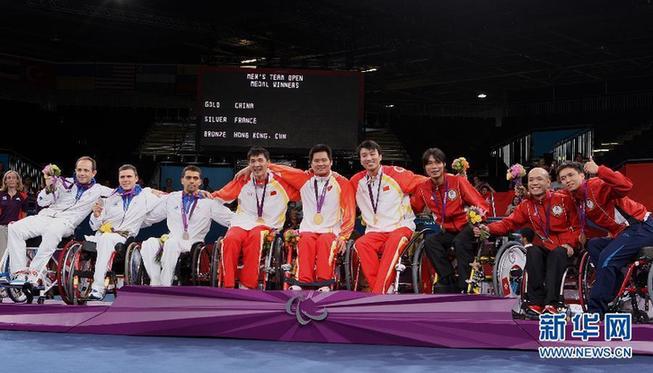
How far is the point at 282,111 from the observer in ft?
35.7

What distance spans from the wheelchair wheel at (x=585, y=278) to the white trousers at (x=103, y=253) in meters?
3.62

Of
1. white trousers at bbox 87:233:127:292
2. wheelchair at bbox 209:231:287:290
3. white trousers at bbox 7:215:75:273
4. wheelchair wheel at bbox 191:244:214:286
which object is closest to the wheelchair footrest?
wheelchair at bbox 209:231:287:290

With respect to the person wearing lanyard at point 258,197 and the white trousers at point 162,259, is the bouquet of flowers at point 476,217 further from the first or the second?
the white trousers at point 162,259

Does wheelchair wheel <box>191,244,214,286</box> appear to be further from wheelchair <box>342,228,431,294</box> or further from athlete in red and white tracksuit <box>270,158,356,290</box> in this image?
wheelchair <box>342,228,431,294</box>

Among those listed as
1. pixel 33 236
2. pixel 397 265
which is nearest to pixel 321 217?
pixel 397 265

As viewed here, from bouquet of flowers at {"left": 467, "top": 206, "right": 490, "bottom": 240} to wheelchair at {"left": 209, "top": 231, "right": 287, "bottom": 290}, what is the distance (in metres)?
1.49

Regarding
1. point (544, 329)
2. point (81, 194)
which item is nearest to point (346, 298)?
point (544, 329)

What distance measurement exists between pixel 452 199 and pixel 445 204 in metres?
0.07

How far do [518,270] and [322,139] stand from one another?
17.8 ft

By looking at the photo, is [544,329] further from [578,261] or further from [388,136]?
[388,136]

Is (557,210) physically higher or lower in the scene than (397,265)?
higher

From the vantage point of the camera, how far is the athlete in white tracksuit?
6398 millimetres

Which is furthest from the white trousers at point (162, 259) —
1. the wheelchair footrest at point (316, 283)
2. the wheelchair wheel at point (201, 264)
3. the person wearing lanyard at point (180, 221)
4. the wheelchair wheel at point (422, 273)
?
the wheelchair wheel at point (422, 273)

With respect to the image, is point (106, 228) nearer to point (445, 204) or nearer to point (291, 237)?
point (291, 237)
